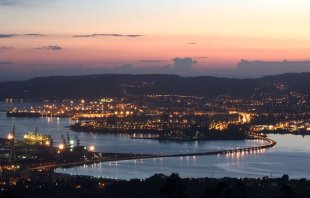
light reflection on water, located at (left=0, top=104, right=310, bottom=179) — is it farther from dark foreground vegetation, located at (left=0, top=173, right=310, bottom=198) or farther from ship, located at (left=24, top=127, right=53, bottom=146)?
dark foreground vegetation, located at (left=0, top=173, right=310, bottom=198)

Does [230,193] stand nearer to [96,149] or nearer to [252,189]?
[252,189]

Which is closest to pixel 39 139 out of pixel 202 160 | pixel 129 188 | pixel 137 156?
pixel 137 156

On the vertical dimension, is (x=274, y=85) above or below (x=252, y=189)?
above

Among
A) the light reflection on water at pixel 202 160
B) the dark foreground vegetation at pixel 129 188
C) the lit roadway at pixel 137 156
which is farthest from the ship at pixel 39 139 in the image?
the dark foreground vegetation at pixel 129 188

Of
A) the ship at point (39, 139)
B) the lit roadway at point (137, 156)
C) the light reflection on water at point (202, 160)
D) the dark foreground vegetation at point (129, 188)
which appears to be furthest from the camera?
the ship at point (39, 139)

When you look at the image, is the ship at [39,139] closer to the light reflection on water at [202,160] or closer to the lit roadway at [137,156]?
the light reflection on water at [202,160]

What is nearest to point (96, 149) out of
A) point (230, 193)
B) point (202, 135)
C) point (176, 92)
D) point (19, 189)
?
point (202, 135)

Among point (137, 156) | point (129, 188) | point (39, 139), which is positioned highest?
point (39, 139)

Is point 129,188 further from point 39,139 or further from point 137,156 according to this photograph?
point 39,139
